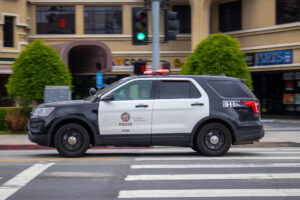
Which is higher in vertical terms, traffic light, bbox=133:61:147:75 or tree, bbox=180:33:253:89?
tree, bbox=180:33:253:89

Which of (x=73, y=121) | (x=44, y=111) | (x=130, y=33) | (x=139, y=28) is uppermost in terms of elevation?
(x=130, y=33)

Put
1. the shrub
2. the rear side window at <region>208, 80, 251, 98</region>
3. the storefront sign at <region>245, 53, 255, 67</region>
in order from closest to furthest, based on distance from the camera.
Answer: the rear side window at <region>208, 80, 251, 98</region> → the shrub → the storefront sign at <region>245, 53, 255, 67</region>

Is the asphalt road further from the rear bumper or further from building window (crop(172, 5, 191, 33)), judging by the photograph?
building window (crop(172, 5, 191, 33))

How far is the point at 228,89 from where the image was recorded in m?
10.2

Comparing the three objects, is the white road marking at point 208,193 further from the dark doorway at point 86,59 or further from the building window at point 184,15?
the building window at point 184,15

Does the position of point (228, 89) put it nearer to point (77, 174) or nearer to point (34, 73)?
point (77, 174)

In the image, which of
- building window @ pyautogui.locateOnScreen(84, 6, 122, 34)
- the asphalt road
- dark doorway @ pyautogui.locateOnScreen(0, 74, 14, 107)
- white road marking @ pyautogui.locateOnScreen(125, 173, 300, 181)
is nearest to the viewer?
the asphalt road

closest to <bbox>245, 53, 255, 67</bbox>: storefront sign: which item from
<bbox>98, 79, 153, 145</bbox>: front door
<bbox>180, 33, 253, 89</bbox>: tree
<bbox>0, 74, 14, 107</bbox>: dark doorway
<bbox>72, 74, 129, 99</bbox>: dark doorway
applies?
<bbox>180, 33, 253, 89</bbox>: tree

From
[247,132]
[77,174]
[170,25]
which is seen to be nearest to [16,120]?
[170,25]

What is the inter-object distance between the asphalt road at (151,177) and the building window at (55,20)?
1951 cm

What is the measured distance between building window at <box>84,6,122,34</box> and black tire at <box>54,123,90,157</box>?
774 inches

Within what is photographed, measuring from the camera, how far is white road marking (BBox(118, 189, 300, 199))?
242 inches

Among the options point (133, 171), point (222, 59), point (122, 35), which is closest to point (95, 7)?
point (122, 35)

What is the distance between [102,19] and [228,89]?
1986 cm
